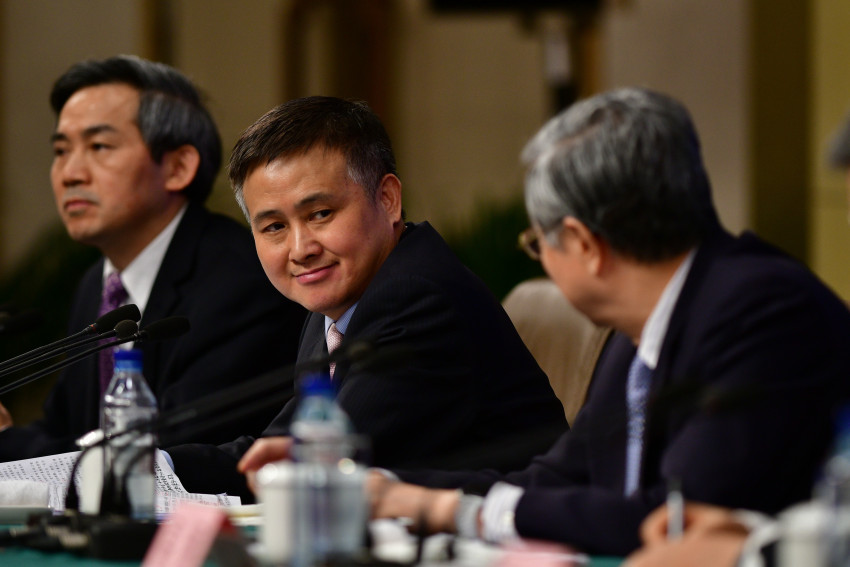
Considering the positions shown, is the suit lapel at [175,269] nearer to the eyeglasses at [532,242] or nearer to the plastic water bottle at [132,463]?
the plastic water bottle at [132,463]

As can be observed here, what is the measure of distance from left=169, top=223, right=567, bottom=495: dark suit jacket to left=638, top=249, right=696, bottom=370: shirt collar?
0.60 metres

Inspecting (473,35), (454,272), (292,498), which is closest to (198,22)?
(473,35)

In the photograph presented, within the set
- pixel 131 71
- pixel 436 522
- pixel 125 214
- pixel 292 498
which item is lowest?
pixel 436 522

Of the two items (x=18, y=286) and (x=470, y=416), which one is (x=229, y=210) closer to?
(x=18, y=286)

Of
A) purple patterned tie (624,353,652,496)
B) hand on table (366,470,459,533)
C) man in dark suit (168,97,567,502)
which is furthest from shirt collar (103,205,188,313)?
purple patterned tie (624,353,652,496)

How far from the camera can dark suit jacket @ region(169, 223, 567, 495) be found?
7.20 feet

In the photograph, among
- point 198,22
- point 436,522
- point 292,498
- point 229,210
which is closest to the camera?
point 292,498

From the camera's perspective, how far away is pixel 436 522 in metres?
1.67

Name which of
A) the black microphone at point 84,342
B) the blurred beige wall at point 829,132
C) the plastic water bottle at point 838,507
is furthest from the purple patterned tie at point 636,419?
the blurred beige wall at point 829,132

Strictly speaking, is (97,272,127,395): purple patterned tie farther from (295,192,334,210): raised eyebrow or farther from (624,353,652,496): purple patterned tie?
(624,353,652,496): purple patterned tie

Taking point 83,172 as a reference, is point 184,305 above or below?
below

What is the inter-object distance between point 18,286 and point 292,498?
13.7 ft

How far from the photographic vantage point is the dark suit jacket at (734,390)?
58.6 inches

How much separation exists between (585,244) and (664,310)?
0.14m
